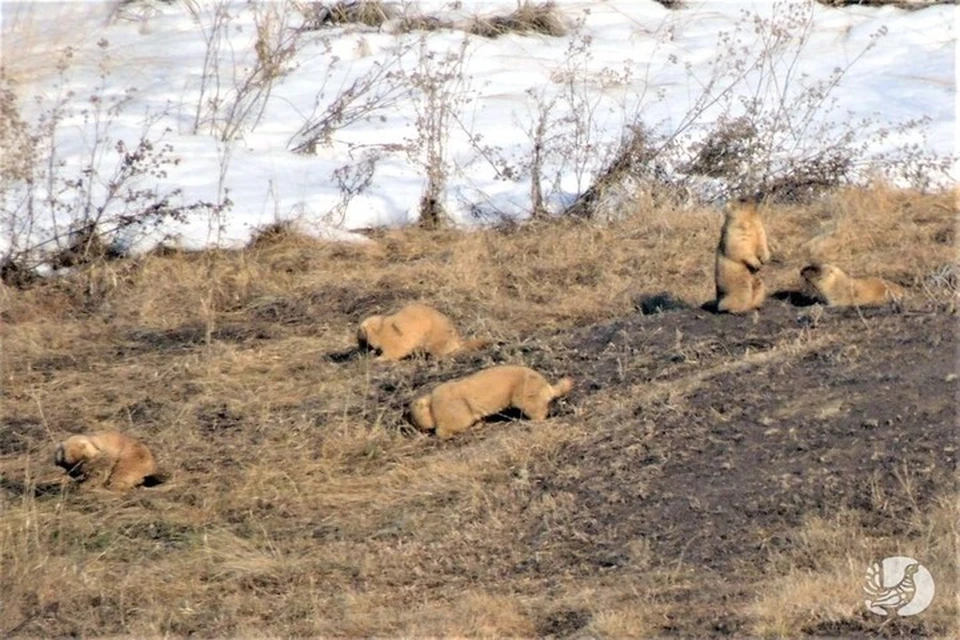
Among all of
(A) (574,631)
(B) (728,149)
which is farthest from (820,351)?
(B) (728,149)

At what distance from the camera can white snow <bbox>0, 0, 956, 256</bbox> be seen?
36.0ft

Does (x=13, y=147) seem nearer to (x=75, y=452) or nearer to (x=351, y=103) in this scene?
(x=351, y=103)

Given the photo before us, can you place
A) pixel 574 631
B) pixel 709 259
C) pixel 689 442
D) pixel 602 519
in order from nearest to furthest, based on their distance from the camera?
pixel 574 631 → pixel 602 519 → pixel 689 442 → pixel 709 259

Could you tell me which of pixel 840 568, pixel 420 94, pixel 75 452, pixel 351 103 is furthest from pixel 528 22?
pixel 840 568

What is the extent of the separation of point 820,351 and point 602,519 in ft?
5.37

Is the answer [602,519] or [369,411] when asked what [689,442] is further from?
[369,411]

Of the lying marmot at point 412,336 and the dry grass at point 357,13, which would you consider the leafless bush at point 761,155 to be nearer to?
the dry grass at point 357,13

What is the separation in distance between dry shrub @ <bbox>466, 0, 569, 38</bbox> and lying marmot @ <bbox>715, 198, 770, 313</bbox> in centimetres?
602

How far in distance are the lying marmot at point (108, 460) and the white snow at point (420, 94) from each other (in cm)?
368

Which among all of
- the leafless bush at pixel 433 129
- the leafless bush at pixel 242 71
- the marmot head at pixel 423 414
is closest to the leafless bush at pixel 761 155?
the leafless bush at pixel 433 129

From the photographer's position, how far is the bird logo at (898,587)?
459cm

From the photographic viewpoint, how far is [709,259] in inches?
376

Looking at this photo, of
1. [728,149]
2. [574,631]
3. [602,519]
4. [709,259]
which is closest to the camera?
[574,631]

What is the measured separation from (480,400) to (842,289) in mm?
1952
